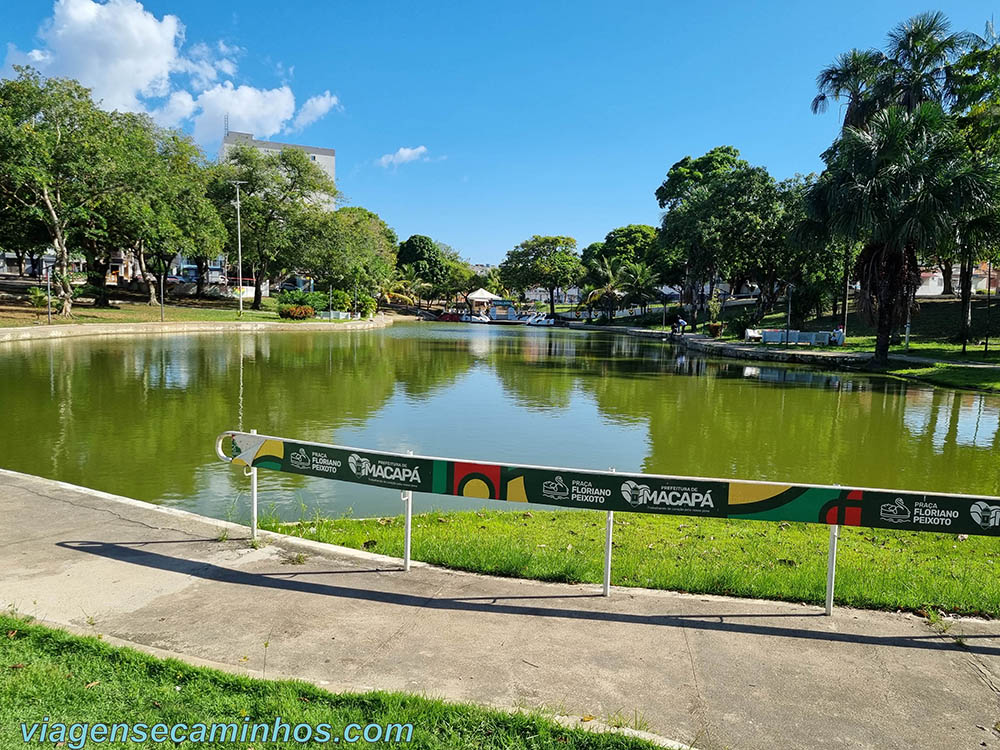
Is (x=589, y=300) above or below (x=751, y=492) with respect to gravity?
above

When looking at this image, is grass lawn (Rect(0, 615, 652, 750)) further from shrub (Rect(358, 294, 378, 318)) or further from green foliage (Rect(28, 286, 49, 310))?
shrub (Rect(358, 294, 378, 318))

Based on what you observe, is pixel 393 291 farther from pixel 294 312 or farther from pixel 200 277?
pixel 294 312

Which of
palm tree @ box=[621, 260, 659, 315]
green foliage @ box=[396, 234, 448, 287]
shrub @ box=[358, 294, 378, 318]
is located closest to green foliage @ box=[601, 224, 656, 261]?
palm tree @ box=[621, 260, 659, 315]

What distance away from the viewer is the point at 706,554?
6312 millimetres

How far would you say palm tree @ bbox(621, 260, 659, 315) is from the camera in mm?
71938

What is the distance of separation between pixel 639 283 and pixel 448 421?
Result: 61.1 meters

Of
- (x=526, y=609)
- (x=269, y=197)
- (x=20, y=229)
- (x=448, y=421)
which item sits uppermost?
(x=269, y=197)

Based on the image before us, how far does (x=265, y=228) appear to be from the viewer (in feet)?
185

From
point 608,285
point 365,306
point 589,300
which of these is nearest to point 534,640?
point 365,306

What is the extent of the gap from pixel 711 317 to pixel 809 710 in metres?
49.3

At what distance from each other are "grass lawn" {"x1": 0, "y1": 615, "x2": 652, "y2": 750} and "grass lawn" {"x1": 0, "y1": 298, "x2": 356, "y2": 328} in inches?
1392

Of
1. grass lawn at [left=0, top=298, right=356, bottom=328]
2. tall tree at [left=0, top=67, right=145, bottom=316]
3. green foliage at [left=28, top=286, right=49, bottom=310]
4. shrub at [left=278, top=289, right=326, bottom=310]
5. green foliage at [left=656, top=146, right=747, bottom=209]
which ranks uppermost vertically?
green foliage at [left=656, top=146, right=747, bottom=209]

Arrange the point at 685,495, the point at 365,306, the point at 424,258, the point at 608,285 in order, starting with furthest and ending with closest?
the point at 424,258 → the point at 608,285 → the point at 365,306 → the point at 685,495

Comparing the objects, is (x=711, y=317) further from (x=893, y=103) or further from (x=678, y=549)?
(x=678, y=549)
